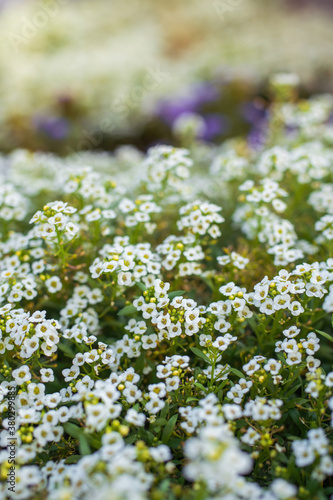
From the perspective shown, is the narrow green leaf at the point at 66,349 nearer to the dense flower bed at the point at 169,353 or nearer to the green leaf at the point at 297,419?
the dense flower bed at the point at 169,353

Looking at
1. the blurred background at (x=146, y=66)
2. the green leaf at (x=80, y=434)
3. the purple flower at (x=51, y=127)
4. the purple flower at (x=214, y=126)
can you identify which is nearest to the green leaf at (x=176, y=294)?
the green leaf at (x=80, y=434)

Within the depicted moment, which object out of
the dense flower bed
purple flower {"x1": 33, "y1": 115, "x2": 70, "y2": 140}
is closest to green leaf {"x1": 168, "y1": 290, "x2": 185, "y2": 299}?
the dense flower bed

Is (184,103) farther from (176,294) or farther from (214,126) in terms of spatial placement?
(176,294)

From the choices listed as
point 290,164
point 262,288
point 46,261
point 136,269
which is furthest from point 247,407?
point 290,164

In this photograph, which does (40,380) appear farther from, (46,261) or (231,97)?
(231,97)

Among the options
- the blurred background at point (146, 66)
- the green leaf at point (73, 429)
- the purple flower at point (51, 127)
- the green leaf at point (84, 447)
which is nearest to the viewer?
the green leaf at point (84, 447)

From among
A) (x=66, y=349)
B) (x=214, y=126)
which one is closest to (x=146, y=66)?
→ (x=214, y=126)
